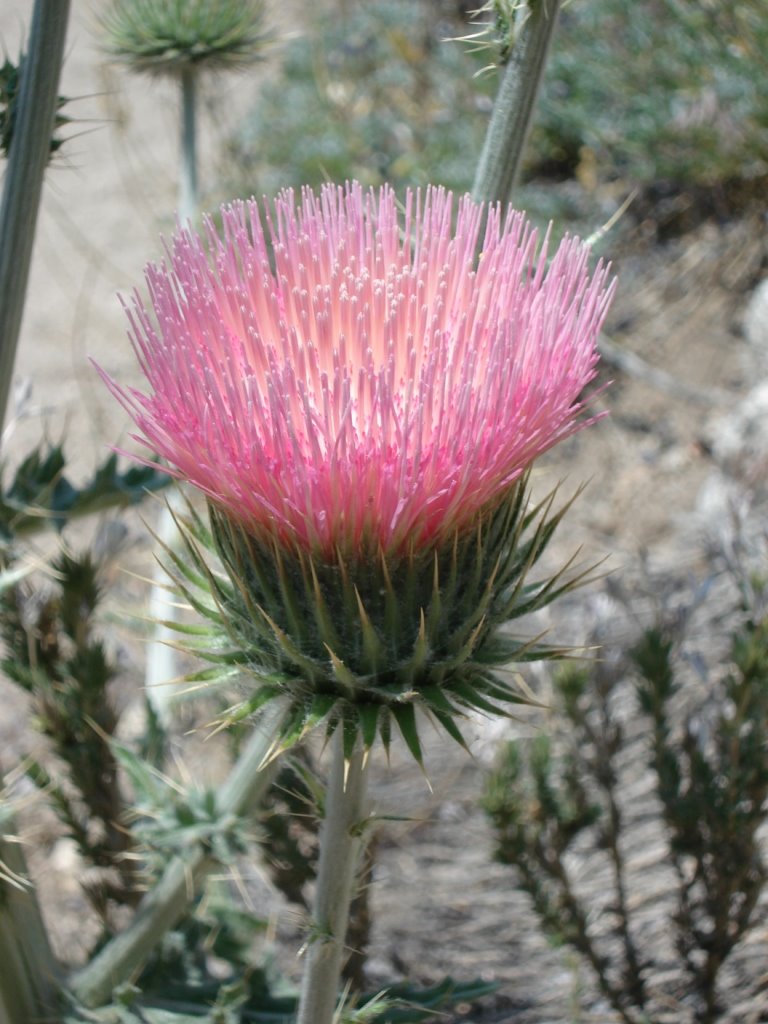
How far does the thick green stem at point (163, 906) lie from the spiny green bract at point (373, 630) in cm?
63

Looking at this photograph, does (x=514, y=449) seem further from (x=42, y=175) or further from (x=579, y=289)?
(x=42, y=175)

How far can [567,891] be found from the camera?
2.52m

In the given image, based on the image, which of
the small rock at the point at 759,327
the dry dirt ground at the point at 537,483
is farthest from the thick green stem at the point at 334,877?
the small rock at the point at 759,327

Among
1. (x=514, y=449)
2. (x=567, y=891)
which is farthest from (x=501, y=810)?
(x=514, y=449)

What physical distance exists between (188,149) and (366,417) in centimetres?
225

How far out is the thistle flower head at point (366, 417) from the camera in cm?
145

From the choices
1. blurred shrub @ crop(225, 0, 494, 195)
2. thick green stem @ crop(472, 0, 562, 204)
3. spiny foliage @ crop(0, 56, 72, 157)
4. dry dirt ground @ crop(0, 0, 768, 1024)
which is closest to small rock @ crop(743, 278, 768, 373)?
dry dirt ground @ crop(0, 0, 768, 1024)

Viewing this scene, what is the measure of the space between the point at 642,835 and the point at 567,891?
0.82 m

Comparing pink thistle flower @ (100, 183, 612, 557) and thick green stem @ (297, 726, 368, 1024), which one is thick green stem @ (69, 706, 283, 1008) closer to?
thick green stem @ (297, 726, 368, 1024)

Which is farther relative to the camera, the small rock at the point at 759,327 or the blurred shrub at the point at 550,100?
the blurred shrub at the point at 550,100

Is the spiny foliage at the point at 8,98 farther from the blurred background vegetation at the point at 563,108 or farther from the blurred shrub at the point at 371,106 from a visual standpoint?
the blurred shrub at the point at 371,106

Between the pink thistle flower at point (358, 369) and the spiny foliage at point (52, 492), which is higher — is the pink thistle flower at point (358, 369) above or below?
above

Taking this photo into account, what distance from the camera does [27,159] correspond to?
72.1 inches

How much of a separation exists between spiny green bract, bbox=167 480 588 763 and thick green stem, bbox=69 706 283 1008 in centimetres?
63
